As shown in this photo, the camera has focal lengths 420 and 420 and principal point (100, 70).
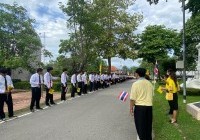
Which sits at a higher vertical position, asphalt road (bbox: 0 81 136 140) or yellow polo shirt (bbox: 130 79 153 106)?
yellow polo shirt (bbox: 130 79 153 106)

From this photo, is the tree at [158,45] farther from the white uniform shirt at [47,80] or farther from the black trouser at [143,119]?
the black trouser at [143,119]

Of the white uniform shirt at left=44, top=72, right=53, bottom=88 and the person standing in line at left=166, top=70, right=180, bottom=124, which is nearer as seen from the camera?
the person standing in line at left=166, top=70, right=180, bottom=124

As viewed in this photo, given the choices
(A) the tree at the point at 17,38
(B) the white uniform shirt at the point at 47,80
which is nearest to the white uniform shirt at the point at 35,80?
(B) the white uniform shirt at the point at 47,80

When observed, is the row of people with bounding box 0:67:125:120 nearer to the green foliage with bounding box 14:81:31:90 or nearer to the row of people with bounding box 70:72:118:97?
the row of people with bounding box 70:72:118:97

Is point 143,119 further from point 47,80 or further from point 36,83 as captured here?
point 47,80

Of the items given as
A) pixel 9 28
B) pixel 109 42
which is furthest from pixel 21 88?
pixel 109 42

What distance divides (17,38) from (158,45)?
3437 cm

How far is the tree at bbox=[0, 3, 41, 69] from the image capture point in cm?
4116

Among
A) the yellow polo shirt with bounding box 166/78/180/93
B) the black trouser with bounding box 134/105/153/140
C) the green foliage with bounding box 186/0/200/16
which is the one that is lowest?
the black trouser with bounding box 134/105/153/140

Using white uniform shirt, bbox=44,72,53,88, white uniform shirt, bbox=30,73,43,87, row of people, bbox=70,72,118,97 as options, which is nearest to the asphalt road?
white uniform shirt, bbox=30,73,43,87

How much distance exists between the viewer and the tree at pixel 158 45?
71.0 m

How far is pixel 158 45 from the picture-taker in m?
71.1

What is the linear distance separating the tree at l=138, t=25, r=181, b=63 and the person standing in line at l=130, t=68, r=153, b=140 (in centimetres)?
6059

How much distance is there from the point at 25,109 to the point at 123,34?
151 feet
